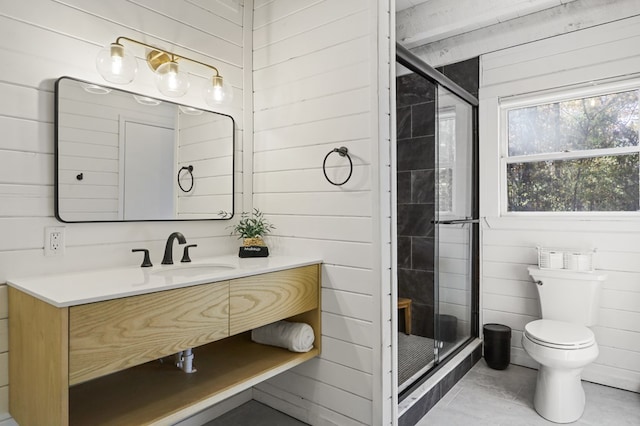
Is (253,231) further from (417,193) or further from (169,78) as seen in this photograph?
(417,193)

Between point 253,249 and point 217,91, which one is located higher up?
point 217,91

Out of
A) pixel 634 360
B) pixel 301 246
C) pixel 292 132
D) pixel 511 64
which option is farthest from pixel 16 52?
pixel 634 360

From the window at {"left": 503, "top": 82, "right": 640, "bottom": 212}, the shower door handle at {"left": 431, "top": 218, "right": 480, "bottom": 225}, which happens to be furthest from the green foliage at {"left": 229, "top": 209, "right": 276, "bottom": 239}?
the window at {"left": 503, "top": 82, "right": 640, "bottom": 212}

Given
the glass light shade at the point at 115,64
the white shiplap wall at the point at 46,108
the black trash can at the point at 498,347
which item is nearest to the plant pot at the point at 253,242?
the white shiplap wall at the point at 46,108

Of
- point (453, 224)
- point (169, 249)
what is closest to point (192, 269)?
point (169, 249)

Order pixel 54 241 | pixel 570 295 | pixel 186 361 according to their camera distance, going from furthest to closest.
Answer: pixel 570 295 → pixel 186 361 → pixel 54 241

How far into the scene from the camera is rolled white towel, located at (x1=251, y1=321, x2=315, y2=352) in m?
1.99

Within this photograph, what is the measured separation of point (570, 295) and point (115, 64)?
9.47 ft

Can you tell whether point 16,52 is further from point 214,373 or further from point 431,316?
point 431,316

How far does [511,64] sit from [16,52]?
302cm

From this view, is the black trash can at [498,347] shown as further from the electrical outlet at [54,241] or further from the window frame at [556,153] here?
the electrical outlet at [54,241]

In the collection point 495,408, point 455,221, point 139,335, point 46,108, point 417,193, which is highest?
point 46,108

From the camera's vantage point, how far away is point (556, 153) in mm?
2875

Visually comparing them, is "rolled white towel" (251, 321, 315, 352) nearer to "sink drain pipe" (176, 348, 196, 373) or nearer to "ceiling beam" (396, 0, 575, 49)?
"sink drain pipe" (176, 348, 196, 373)
